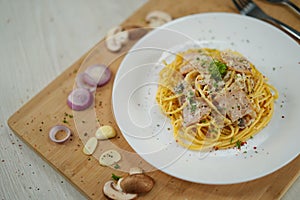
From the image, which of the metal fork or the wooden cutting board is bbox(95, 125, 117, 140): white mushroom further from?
the metal fork

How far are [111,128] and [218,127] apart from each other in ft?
3.36

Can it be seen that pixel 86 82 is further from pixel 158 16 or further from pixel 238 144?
pixel 238 144

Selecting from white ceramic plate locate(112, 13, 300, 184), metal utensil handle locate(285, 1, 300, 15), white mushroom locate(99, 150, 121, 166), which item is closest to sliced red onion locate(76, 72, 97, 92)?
white ceramic plate locate(112, 13, 300, 184)

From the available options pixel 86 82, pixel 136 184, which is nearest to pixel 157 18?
pixel 86 82

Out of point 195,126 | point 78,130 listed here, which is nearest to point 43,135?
point 78,130

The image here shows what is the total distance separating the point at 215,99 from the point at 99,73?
1.32 metres

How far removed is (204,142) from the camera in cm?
349

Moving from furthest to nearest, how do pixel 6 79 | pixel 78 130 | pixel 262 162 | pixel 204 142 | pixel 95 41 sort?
1. pixel 95 41
2. pixel 6 79
3. pixel 78 130
4. pixel 204 142
5. pixel 262 162

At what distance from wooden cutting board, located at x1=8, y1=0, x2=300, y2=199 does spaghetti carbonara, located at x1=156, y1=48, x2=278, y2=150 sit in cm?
40

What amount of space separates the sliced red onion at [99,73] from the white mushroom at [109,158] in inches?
34.1

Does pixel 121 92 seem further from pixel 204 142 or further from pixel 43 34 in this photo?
pixel 43 34

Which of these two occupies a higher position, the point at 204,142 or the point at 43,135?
the point at 204,142

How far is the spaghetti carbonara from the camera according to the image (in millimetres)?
3539

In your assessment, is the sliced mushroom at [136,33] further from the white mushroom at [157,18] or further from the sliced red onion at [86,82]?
the sliced red onion at [86,82]
